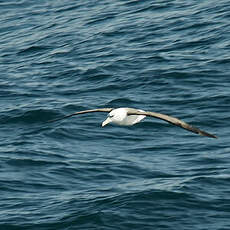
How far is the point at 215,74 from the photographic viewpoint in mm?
25938

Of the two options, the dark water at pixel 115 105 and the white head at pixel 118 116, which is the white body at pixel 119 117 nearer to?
the white head at pixel 118 116

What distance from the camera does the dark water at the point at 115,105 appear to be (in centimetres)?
1811

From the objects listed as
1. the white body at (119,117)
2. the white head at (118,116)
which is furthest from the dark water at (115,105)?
the white head at (118,116)

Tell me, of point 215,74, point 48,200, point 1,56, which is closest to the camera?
point 48,200

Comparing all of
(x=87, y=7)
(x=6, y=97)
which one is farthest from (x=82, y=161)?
(x=87, y=7)

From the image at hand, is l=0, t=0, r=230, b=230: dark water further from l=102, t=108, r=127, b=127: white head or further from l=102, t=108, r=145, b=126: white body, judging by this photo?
l=102, t=108, r=127, b=127: white head

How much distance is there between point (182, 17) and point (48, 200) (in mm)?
15990

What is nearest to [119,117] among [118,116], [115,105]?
[118,116]

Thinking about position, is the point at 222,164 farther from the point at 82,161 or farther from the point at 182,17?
the point at 182,17

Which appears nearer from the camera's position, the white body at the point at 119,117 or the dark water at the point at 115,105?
the white body at the point at 119,117

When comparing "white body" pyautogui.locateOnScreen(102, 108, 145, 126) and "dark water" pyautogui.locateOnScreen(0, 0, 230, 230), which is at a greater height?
"white body" pyautogui.locateOnScreen(102, 108, 145, 126)

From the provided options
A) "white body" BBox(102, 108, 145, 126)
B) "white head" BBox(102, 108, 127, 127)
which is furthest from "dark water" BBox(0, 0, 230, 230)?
"white head" BBox(102, 108, 127, 127)

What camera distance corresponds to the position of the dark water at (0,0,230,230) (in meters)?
18.1

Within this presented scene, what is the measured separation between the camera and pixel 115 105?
80.5ft
